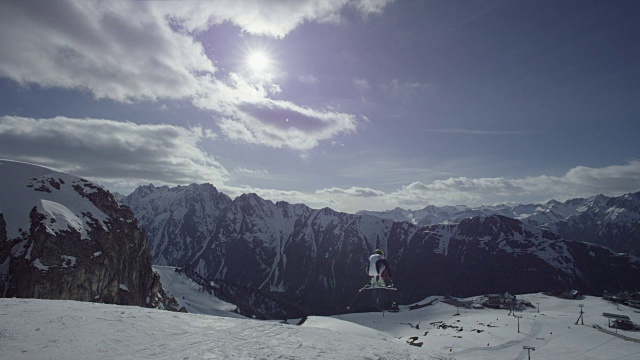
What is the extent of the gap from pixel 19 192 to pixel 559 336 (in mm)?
143025

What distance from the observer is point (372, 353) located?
19.5 metres

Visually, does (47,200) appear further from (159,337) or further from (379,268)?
(159,337)

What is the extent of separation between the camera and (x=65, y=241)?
8731 cm

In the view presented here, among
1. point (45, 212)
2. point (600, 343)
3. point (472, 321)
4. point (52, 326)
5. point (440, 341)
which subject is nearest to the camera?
point (52, 326)

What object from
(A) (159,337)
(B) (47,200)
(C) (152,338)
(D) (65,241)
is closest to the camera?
(C) (152,338)

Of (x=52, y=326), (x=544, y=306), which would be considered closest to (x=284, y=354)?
(x=52, y=326)

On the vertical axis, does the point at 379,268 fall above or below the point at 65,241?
above

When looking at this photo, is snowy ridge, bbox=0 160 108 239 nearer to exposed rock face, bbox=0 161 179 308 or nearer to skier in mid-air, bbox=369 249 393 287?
exposed rock face, bbox=0 161 179 308

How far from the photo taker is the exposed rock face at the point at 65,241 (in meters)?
79.0

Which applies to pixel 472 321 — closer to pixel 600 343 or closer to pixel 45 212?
pixel 600 343

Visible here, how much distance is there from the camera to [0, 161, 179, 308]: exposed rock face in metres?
79.0

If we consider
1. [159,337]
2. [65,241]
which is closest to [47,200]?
[65,241]

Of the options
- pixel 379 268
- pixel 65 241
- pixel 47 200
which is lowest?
pixel 65 241

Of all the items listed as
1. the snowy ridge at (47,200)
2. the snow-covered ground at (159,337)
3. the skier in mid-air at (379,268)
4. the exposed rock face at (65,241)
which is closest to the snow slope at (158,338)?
the snow-covered ground at (159,337)
